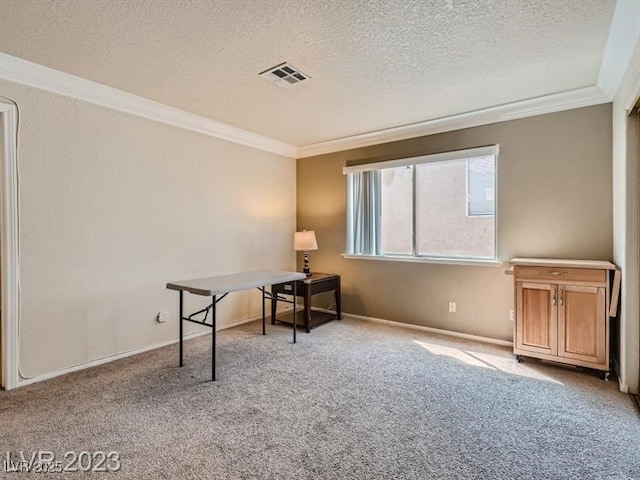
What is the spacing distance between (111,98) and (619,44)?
4039 mm

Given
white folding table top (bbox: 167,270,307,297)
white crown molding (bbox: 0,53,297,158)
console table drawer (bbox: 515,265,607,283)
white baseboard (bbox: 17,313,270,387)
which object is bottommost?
white baseboard (bbox: 17,313,270,387)

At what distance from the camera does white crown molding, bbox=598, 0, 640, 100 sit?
1902 mm

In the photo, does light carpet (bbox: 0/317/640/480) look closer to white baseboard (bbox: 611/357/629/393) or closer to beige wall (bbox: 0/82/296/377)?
white baseboard (bbox: 611/357/629/393)

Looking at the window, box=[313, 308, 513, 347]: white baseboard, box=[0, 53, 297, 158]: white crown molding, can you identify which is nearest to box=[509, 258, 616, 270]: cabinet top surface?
the window

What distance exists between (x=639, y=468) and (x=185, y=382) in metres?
2.90

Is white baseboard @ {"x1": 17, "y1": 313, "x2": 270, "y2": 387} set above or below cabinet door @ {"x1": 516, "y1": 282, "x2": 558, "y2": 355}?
below

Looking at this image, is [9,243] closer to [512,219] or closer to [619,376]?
[512,219]

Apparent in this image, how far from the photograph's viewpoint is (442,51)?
2.37 m

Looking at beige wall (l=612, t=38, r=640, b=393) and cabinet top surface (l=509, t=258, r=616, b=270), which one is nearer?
beige wall (l=612, t=38, r=640, b=393)

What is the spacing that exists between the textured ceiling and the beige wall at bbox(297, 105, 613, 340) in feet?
1.34

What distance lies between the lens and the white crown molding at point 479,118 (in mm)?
3031

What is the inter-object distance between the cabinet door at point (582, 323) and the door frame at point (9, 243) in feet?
14.5

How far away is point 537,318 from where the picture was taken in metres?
2.92

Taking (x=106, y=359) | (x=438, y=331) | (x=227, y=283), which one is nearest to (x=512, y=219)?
(x=438, y=331)
